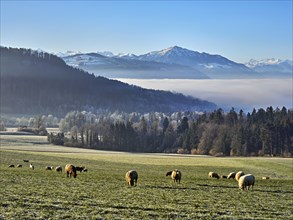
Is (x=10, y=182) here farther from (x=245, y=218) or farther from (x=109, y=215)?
(x=245, y=218)

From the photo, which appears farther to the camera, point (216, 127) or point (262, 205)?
point (216, 127)

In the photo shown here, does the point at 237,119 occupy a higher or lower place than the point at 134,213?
higher

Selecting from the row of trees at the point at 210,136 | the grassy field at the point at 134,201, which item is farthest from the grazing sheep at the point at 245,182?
the row of trees at the point at 210,136

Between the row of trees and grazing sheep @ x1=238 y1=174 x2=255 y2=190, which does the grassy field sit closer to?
grazing sheep @ x1=238 y1=174 x2=255 y2=190

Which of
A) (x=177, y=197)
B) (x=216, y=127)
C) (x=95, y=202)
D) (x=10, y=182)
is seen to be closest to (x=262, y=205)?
(x=177, y=197)

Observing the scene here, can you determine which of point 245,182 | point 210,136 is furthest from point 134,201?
point 210,136

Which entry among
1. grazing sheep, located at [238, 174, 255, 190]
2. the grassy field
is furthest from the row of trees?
the grassy field

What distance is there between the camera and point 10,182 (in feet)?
110

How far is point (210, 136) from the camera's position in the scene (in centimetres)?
15512

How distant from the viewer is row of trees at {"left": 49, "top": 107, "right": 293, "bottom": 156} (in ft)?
468

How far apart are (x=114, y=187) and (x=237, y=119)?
14430 centimetres

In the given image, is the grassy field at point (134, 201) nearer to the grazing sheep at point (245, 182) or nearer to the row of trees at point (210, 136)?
the grazing sheep at point (245, 182)

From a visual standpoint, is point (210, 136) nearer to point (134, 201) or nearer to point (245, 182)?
point (245, 182)

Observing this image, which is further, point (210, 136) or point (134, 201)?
point (210, 136)
